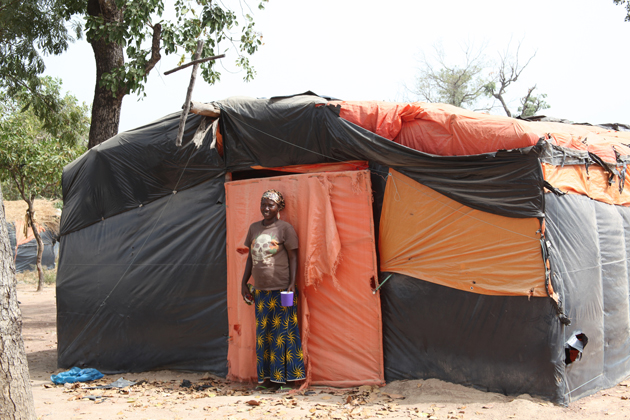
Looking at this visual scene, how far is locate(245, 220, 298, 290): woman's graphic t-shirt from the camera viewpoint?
16.3ft

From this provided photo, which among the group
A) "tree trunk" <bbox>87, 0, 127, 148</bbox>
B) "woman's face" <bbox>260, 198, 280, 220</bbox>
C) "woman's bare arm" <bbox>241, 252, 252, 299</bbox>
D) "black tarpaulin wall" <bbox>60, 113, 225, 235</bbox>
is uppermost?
"tree trunk" <bbox>87, 0, 127, 148</bbox>

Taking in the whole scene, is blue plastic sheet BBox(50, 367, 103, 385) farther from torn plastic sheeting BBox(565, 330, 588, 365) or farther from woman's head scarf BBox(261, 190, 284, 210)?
torn plastic sheeting BBox(565, 330, 588, 365)

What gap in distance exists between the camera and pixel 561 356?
4.12 meters

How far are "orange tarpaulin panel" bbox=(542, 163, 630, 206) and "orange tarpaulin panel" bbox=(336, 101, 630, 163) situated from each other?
0.20 metres

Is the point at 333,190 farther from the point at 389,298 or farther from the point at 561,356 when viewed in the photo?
the point at 561,356

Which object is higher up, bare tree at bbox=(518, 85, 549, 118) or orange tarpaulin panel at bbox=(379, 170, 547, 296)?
bare tree at bbox=(518, 85, 549, 118)

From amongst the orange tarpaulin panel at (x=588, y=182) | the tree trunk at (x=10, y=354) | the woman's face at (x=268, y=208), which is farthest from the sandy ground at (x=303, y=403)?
the orange tarpaulin panel at (x=588, y=182)

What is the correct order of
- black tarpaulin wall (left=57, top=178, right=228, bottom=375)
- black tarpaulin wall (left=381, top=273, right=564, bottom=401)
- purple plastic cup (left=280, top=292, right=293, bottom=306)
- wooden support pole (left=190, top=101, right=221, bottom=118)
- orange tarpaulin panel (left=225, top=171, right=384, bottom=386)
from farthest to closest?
black tarpaulin wall (left=57, top=178, right=228, bottom=375), wooden support pole (left=190, top=101, right=221, bottom=118), orange tarpaulin panel (left=225, top=171, right=384, bottom=386), purple plastic cup (left=280, top=292, right=293, bottom=306), black tarpaulin wall (left=381, top=273, right=564, bottom=401)

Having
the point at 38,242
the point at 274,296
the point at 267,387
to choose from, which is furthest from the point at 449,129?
the point at 38,242

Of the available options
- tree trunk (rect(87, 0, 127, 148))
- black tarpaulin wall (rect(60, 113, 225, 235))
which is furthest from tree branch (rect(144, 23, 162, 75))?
black tarpaulin wall (rect(60, 113, 225, 235))

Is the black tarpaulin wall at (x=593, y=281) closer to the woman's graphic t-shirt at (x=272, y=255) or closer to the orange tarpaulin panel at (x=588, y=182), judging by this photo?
the orange tarpaulin panel at (x=588, y=182)

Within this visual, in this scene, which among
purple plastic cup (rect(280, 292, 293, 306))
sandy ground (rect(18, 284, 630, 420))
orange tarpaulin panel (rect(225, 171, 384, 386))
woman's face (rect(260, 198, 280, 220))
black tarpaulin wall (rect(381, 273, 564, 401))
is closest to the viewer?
sandy ground (rect(18, 284, 630, 420))

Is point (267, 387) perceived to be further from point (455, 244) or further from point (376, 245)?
point (455, 244)

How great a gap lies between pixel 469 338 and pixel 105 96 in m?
7.12
